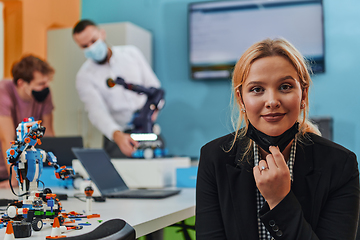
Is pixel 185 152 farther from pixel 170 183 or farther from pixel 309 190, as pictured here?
pixel 309 190

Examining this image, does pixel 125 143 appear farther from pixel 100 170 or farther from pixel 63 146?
pixel 100 170

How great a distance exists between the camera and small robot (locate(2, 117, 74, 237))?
0.94 m

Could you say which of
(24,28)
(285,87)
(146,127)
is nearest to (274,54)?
(285,87)

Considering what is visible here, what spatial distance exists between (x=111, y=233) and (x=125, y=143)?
181 cm

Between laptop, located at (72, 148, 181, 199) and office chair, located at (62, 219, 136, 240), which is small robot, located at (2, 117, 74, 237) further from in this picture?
laptop, located at (72, 148, 181, 199)

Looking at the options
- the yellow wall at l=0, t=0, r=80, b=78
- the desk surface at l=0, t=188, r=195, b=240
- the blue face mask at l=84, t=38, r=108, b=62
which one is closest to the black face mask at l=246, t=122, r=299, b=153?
the desk surface at l=0, t=188, r=195, b=240

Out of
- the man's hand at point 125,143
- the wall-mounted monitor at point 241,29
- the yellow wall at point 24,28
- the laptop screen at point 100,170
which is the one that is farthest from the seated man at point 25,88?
the wall-mounted monitor at point 241,29

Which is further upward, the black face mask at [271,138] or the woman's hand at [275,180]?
the black face mask at [271,138]

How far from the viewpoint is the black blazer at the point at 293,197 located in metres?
0.87

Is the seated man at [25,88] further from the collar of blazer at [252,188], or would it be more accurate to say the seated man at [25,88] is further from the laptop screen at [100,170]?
the collar of blazer at [252,188]

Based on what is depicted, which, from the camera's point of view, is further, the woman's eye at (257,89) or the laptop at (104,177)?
the laptop at (104,177)

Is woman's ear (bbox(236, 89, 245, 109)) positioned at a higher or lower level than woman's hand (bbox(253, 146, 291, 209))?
higher

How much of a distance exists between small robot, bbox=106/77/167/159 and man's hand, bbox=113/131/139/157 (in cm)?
26

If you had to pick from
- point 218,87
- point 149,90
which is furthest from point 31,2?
point 149,90
